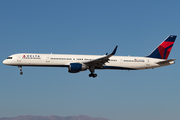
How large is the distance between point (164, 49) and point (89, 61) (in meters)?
18.9

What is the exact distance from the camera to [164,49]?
65.5 m

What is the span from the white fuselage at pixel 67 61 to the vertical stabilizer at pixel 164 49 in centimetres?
276

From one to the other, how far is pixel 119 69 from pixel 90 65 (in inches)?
264

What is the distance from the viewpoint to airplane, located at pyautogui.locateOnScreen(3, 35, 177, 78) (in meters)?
56.7

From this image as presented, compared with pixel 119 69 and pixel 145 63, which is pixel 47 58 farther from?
pixel 145 63

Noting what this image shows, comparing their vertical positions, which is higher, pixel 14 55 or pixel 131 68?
pixel 14 55

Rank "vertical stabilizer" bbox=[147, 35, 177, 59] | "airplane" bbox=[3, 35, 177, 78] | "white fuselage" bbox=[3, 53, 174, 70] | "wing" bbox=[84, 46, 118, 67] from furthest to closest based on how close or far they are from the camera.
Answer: "vertical stabilizer" bbox=[147, 35, 177, 59] < "white fuselage" bbox=[3, 53, 174, 70] < "airplane" bbox=[3, 35, 177, 78] < "wing" bbox=[84, 46, 118, 67]

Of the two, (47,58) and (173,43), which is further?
(173,43)

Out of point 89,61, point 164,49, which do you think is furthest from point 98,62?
point 164,49

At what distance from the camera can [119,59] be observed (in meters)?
60.6

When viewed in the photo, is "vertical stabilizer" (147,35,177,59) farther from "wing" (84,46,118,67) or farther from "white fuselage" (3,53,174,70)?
"wing" (84,46,118,67)

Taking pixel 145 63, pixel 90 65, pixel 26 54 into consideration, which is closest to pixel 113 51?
pixel 90 65

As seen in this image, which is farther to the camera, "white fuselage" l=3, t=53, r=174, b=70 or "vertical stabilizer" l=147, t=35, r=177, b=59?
"vertical stabilizer" l=147, t=35, r=177, b=59

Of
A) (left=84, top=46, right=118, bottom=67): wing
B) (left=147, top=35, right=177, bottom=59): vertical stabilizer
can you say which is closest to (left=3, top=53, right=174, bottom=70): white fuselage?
(left=84, top=46, right=118, bottom=67): wing
